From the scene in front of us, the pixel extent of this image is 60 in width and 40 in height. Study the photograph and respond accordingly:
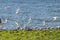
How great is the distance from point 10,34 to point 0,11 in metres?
4.42

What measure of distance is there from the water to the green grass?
1.47m

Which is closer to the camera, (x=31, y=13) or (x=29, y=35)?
(x=29, y=35)

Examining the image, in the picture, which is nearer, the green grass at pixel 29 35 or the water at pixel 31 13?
the green grass at pixel 29 35

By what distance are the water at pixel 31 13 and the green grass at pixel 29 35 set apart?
58.0 inches

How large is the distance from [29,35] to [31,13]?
428 centimetres

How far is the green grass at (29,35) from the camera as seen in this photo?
5.80 metres

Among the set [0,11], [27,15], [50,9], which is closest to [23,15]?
[27,15]

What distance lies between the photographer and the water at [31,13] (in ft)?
27.6

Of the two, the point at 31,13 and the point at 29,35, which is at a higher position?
the point at 29,35

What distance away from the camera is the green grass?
580 centimetres

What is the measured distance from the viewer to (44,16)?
9789 mm

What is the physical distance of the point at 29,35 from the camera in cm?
605

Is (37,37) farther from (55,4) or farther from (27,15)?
(55,4)

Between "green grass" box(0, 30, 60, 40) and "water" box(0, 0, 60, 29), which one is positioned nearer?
"green grass" box(0, 30, 60, 40)
